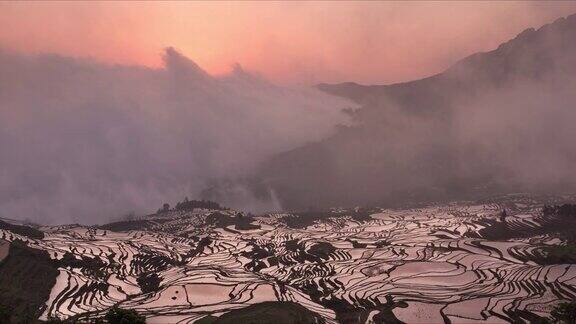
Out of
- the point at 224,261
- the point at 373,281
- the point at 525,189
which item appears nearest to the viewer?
the point at 373,281

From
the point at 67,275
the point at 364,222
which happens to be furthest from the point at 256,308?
the point at 364,222

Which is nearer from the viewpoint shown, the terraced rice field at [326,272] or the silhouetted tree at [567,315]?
the silhouetted tree at [567,315]

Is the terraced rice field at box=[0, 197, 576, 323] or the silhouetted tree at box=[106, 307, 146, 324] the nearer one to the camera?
the silhouetted tree at box=[106, 307, 146, 324]

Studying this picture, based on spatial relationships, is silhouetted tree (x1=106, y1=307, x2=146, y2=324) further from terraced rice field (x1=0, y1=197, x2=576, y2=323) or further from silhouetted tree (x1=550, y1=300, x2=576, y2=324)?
silhouetted tree (x1=550, y1=300, x2=576, y2=324)

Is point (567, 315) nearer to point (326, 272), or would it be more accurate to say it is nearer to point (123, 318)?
point (326, 272)

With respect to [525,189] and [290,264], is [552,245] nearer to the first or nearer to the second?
[290,264]

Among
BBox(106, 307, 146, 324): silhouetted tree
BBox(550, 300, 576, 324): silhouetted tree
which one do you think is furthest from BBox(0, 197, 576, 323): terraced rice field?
BBox(106, 307, 146, 324): silhouetted tree

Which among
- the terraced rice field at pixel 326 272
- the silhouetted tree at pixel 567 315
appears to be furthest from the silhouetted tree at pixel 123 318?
the silhouetted tree at pixel 567 315

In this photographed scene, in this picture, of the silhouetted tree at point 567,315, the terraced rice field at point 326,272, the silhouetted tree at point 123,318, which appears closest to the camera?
the silhouetted tree at point 567,315

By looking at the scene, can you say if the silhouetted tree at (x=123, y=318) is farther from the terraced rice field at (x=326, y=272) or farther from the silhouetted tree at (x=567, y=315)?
the silhouetted tree at (x=567, y=315)
